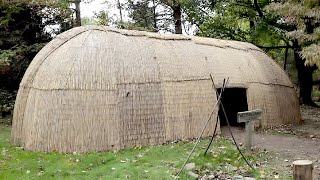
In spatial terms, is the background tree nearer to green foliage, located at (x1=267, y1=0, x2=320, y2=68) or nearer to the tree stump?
green foliage, located at (x1=267, y1=0, x2=320, y2=68)

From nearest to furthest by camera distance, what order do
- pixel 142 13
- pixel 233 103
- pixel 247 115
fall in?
pixel 247 115, pixel 233 103, pixel 142 13

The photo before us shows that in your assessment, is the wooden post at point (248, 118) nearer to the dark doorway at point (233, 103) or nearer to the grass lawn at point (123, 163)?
the grass lawn at point (123, 163)

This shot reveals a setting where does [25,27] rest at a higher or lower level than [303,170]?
higher

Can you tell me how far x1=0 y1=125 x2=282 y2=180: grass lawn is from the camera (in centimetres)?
893

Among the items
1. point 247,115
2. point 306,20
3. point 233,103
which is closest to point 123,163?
point 247,115

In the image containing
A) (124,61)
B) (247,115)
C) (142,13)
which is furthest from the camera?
(142,13)

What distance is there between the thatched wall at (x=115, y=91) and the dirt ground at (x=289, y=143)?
1.03 m

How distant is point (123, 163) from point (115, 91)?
8.25ft

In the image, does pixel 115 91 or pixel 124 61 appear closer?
pixel 115 91

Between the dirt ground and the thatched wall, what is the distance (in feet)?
3.37

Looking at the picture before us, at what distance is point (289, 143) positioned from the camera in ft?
40.0

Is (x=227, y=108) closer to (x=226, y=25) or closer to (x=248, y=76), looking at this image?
(x=248, y=76)

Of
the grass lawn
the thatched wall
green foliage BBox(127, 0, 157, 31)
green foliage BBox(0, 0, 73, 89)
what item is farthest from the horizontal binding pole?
green foliage BBox(127, 0, 157, 31)

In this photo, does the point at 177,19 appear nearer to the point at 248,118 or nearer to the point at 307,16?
the point at 307,16
